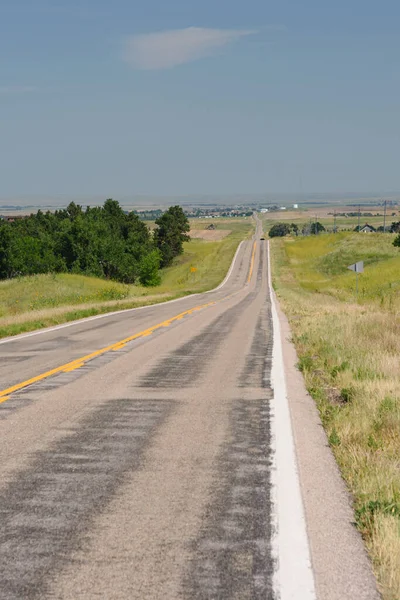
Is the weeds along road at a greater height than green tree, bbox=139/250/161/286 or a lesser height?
greater

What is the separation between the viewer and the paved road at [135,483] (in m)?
4.13

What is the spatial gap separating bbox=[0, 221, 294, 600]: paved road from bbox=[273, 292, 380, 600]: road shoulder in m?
0.32

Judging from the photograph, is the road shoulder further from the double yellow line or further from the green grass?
the green grass

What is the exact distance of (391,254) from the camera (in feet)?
326

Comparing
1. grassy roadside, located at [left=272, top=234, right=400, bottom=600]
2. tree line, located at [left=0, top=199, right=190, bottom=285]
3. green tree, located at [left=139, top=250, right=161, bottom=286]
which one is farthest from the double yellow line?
tree line, located at [left=0, top=199, right=190, bottom=285]

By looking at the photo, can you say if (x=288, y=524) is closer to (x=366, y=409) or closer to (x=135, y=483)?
(x=135, y=483)

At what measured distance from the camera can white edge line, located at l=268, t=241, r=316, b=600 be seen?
4066 mm

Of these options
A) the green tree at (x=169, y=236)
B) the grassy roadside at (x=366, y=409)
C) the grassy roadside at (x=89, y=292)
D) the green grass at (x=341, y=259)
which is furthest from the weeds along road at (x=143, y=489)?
the green tree at (x=169, y=236)

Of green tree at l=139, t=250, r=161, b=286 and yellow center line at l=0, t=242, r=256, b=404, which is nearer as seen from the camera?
yellow center line at l=0, t=242, r=256, b=404

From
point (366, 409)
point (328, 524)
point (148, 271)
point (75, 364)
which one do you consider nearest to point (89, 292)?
point (148, 271)

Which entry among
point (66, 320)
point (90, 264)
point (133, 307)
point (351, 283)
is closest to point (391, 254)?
point (351, 283)

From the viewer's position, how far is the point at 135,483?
5.89 m

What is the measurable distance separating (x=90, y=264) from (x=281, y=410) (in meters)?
91.6

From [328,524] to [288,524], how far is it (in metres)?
0.31
